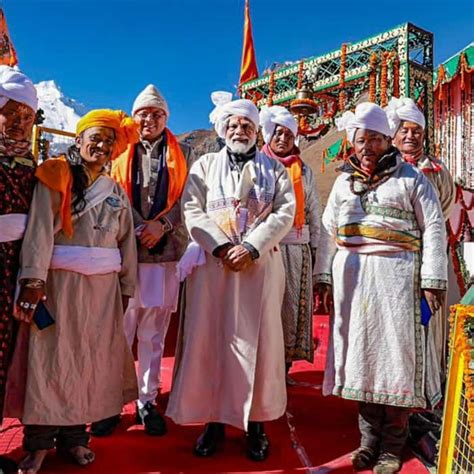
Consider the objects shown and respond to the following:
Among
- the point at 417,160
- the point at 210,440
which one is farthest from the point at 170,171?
the point at 417,160

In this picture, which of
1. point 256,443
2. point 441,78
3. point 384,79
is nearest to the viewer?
point 256,443

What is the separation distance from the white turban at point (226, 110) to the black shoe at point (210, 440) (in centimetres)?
175

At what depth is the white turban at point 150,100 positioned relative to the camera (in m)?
3.30

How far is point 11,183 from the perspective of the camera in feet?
8.05

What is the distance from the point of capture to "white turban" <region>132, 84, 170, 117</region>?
3.30 metres

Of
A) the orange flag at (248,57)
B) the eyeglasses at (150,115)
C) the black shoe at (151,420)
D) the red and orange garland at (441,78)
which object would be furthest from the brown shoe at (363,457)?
the orange flag at (248,57)

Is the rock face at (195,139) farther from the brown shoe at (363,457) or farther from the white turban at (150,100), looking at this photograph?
the brown shoe at (363,457)

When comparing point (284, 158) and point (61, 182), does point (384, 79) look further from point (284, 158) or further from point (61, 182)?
point (61, 182)

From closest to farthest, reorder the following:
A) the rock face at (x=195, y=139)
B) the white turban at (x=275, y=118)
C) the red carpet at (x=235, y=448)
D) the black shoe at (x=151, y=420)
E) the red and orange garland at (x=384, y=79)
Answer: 1. the red carpet at (x=235, y=448)
2. the black shoe at (x=151, y=420)
3. the white turban at (x=275, y=118)
4. the rock face at (x=195, y=139)
5. the red and orange garland at (x=384, y=79)

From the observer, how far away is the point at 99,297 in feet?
8.77

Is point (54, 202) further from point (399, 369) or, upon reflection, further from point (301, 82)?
point (301, 82)

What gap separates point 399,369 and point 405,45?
838cm

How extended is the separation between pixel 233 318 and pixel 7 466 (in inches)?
53.3

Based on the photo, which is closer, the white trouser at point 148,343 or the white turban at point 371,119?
the white turban at point 371,119
